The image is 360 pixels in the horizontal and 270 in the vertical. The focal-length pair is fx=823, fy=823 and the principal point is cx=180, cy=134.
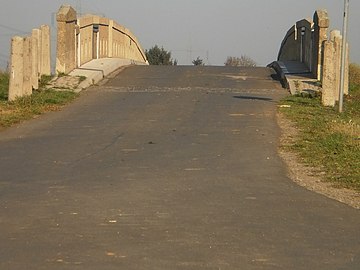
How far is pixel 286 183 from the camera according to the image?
980cm

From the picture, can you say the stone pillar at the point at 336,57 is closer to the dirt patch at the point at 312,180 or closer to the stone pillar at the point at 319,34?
the stone pillar at the point at 319,34

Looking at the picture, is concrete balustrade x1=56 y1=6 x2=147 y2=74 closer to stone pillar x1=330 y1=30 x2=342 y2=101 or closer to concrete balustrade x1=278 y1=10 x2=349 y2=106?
concrete balustrade x1=278 y1=10 x2=349 y2=106

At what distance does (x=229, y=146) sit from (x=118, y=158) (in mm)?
2029

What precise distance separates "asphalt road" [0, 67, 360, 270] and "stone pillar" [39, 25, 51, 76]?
6.42 m

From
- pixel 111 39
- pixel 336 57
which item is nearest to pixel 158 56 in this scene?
pixel 111 39

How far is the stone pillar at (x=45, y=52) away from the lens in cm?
2245

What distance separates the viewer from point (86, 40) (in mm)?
28344

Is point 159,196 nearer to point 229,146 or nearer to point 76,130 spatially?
point 229,146

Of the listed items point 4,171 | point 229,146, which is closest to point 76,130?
point 229,146

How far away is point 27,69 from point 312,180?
33.5 feet

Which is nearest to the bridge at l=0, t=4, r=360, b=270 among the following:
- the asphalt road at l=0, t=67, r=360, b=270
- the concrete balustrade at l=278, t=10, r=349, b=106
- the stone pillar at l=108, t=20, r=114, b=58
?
the asphalt road at l=0, t=67, r=360, b=270

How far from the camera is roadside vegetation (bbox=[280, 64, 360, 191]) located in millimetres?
10680

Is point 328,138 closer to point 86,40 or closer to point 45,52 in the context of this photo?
point 45,52

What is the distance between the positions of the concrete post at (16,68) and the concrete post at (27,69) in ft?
0.95
